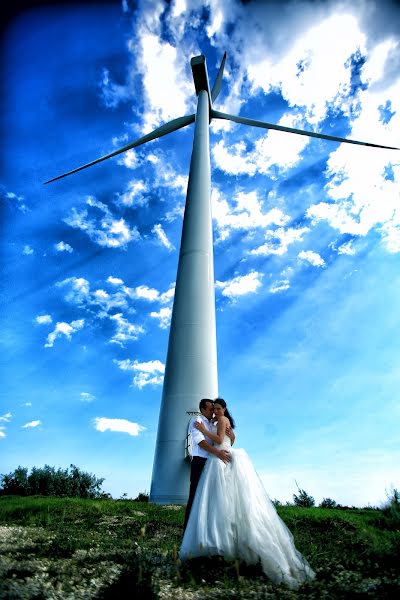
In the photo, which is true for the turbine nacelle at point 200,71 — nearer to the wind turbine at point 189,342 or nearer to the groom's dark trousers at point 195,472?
the wind turbine at point 189,342

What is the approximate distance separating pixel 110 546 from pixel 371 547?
16.2 feet

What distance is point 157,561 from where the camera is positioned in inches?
277

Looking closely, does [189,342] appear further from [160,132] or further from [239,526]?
[160,132]

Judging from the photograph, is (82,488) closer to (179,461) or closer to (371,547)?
(179,461)

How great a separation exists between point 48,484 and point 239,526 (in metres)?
16.9

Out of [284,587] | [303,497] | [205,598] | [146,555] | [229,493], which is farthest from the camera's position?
[303,497]

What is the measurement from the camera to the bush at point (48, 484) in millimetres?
20047

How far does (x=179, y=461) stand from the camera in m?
15.5

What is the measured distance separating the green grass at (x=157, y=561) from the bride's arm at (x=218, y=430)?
A: 1.77 metres

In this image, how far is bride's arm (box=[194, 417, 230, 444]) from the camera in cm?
734

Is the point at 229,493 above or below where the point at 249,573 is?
above

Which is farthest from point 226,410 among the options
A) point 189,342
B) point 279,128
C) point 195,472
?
point 279,128

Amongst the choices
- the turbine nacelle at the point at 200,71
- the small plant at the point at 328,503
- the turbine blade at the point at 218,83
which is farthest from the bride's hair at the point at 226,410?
the turbine blade at the point at 218,83

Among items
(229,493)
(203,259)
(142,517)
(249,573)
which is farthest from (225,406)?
(203,259)
